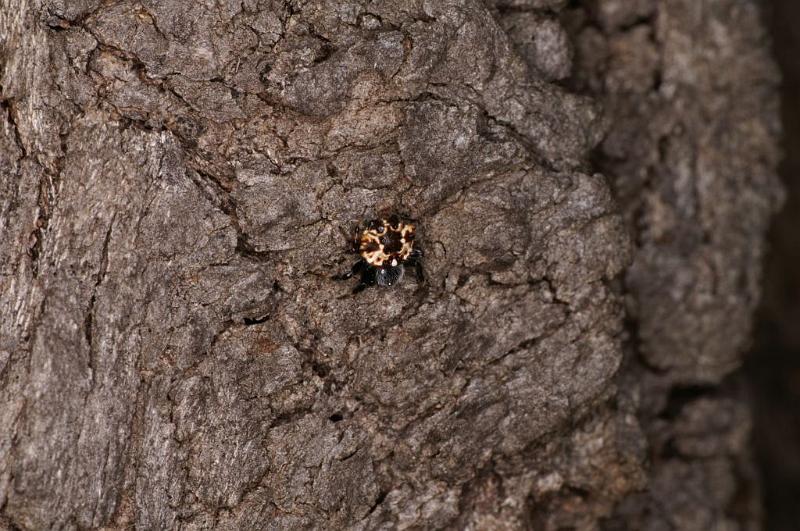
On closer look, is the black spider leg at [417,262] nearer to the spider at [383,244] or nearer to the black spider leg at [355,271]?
the spider at [383,244]

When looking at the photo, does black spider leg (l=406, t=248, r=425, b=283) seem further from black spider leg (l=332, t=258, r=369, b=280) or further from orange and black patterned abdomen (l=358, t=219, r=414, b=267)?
black spider leg (l=332, t=258, r=369, b=280)

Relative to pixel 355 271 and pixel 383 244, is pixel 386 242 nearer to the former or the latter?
pixel 383 244

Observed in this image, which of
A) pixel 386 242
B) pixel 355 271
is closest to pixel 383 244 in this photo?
pixel 386 242

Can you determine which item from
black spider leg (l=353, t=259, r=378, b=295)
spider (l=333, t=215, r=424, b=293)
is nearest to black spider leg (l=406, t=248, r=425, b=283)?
spider (l=333, t=215, r=424, b=293)

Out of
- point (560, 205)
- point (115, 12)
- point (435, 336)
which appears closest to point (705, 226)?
point (560, 205)

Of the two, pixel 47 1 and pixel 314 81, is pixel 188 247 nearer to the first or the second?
pixel 314 81
